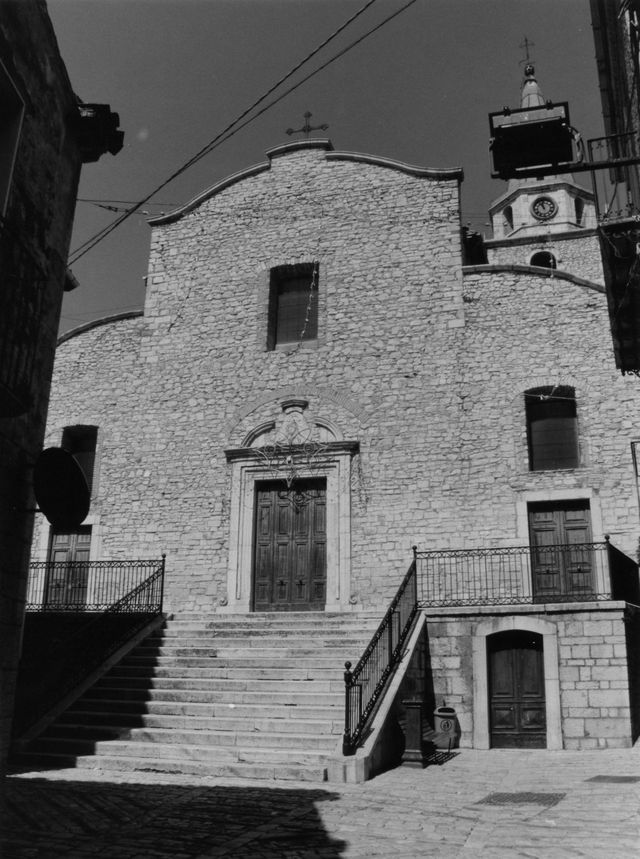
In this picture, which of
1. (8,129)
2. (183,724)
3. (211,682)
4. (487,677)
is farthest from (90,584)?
(8,129)

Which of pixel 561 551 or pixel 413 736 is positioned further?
pixel 561 551

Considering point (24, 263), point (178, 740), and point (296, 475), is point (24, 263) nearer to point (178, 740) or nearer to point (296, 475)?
point (178, 740)

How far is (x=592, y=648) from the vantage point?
10961 millimetres

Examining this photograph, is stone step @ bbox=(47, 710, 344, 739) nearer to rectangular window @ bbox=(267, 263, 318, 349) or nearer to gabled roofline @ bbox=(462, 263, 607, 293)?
rectangular window @ bbox=(267, 263, 318, 349)

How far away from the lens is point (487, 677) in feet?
36.9

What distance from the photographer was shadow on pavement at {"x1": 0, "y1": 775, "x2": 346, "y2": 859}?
513cm

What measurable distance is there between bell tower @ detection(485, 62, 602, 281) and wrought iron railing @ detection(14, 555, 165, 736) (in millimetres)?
18235

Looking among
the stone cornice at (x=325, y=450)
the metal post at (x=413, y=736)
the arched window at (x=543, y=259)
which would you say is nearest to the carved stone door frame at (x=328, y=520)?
the stone cornice at (x=325, y=450)

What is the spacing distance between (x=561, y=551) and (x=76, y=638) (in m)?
7.78

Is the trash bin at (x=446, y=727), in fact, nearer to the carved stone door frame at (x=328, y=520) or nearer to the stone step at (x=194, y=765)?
the stone step at (x=194, y=765)

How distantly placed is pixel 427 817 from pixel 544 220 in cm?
2796

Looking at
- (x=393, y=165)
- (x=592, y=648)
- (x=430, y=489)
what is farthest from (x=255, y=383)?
(x=592, y=648)

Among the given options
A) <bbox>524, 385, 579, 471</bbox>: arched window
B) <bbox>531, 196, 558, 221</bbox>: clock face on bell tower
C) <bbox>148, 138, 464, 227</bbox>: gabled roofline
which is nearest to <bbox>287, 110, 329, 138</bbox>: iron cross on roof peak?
<bbox>148, 138, 464, 227</bbox>: gabled roofline

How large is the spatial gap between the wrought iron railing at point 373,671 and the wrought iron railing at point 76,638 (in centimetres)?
391
